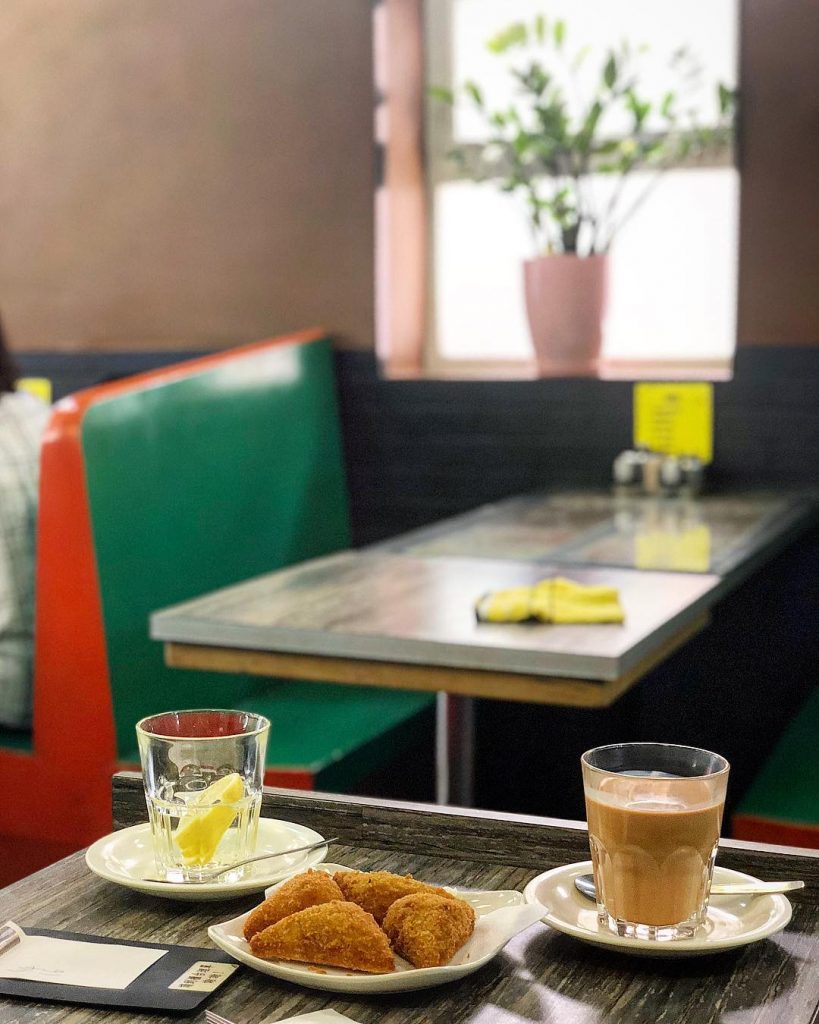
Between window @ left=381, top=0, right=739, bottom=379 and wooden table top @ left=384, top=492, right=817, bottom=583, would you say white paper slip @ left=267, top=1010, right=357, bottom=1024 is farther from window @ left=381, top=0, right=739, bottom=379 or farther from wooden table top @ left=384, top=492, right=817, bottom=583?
window @ left=381, top=0, right=739, bottom=379

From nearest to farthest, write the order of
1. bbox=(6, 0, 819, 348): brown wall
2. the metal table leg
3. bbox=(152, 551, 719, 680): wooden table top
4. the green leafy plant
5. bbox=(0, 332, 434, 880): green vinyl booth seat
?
1. bbox=(152, 551, 719, 680): wooden table top
2. the metal table leg
3. bbox=(0, 332, 434, 880): green vinyl booth seat
4. the green leafy plant
5. bbox=(6, 0, 819, 348): brown wall

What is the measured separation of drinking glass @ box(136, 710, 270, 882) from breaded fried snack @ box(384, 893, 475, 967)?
166 millimetres

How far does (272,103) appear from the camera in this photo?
3.66 metres

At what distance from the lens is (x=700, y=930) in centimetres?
82

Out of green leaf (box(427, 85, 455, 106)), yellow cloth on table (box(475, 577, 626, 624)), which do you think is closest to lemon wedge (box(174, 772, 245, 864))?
yellow cloth on table (box(475, 577, 626, 624))

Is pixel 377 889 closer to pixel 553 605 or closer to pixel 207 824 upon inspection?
pixel 207 824

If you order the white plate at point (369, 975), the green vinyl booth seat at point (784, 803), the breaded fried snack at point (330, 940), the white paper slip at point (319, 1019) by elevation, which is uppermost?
the breaded fried snack at point (330, 940)

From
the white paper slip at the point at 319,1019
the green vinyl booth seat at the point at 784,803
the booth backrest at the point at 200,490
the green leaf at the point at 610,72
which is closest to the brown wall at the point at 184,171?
the booth backrest at the point at 200,490

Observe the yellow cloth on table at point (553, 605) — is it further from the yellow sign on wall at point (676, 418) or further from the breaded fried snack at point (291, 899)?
the yellow sign on wall at point (676, 418)

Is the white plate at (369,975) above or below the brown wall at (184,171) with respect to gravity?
below

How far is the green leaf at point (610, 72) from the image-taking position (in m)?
3.16

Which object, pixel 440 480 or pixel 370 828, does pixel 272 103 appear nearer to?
Result: pixel 440 480

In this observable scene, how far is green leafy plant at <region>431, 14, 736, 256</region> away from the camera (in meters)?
3.24

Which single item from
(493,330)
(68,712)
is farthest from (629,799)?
(493,330)
